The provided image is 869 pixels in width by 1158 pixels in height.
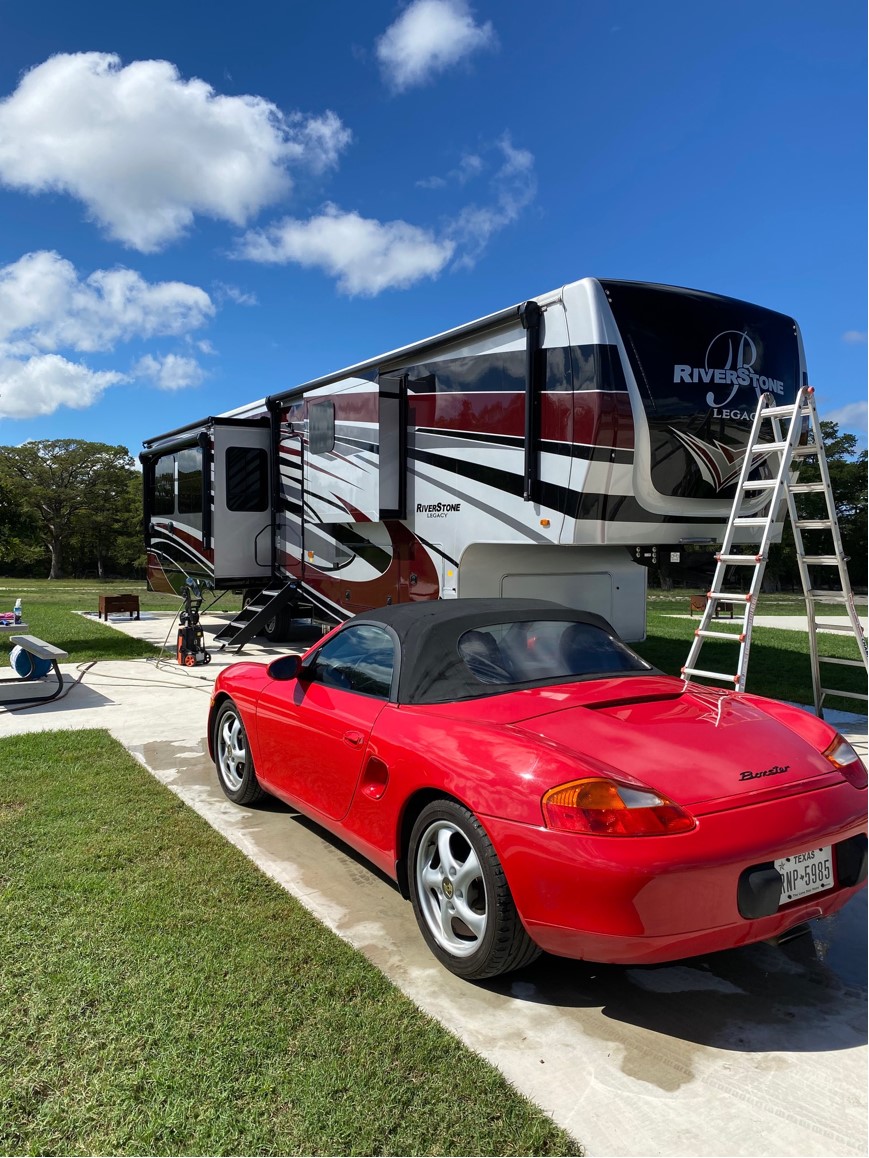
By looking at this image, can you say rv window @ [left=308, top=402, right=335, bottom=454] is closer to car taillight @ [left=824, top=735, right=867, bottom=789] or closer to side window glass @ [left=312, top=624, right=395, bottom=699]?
side window glass @ [left=312, top=624, right=395, bottom=699]

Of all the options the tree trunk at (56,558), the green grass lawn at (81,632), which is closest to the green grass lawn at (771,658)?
the green grass lawn at (81,632)

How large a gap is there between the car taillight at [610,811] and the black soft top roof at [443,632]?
2.93 feet

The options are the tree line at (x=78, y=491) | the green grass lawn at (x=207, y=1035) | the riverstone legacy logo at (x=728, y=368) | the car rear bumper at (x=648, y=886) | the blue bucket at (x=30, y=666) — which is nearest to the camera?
the green grass lawn at (x=207, y=1035)

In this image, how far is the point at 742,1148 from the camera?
217 cm

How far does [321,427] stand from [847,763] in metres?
7.86

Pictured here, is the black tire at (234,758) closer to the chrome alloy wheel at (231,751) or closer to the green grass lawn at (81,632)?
the chrome alloy wheel at (231,751)

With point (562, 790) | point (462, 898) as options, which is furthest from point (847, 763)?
point (462, 898)

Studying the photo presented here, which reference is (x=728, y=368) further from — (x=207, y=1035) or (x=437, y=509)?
(x=207, y=1035)

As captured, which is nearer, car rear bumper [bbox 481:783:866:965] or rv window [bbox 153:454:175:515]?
car rear bumper [bbox 481:783:866:965]

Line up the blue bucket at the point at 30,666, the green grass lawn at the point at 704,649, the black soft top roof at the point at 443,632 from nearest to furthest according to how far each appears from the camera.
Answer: the black soft top roof at the point at 443,632 → the blue bucket at the point at 30,666 → the green grass lawn at the point at 704,649

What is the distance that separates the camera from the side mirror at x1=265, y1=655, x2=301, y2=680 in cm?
437

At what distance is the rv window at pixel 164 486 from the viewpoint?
43.4 feet

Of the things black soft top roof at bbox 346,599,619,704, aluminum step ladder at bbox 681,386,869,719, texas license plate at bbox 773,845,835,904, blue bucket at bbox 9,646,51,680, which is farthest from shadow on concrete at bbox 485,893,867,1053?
blue bucket at bbox 9,646,51,680

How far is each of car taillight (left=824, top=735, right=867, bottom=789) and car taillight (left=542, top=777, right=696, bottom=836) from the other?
88 cm
